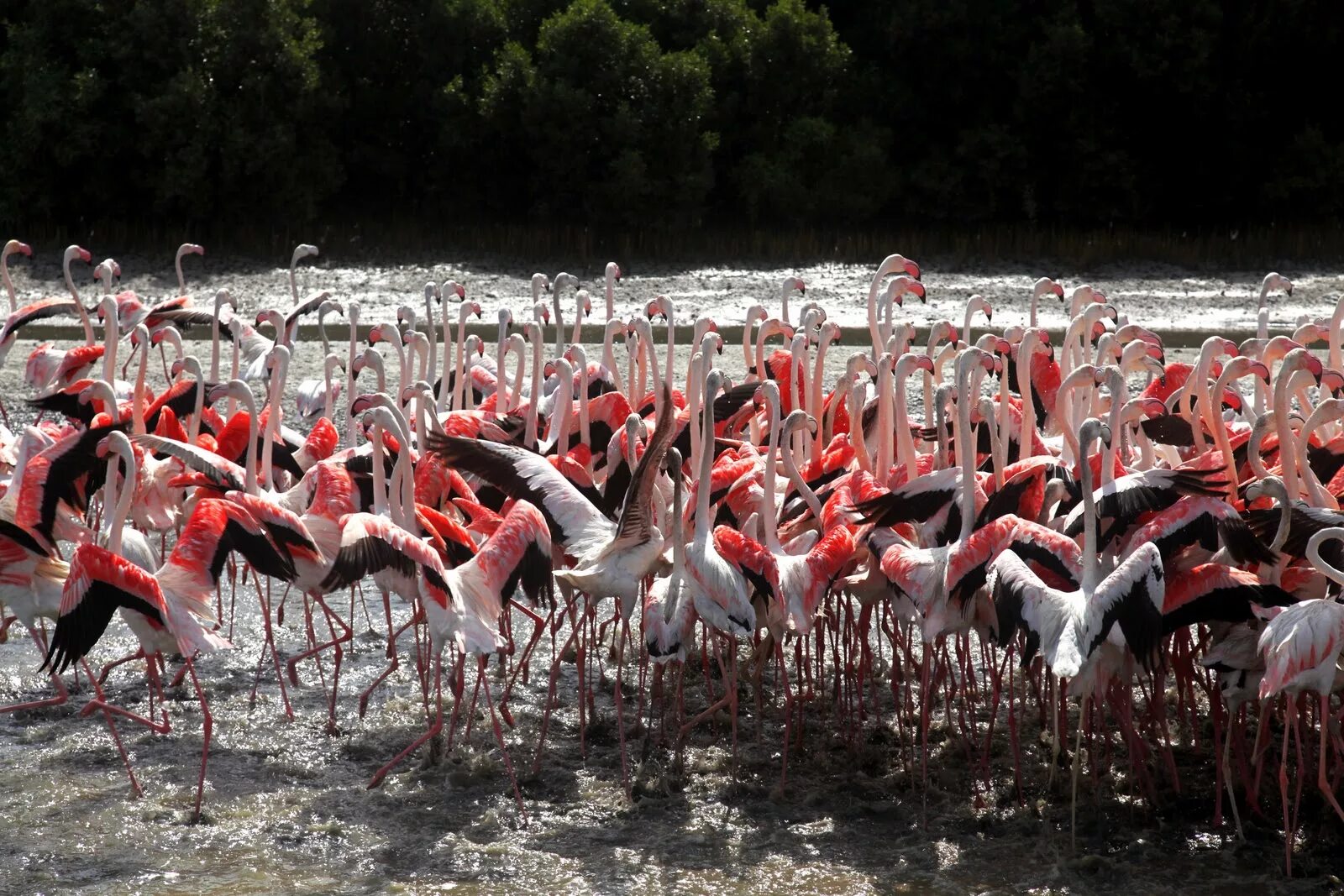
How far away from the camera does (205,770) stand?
547cm

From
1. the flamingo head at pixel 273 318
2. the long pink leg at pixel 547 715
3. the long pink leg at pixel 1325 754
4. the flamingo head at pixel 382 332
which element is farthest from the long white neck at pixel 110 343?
the long pink leg at pixel 1325 754

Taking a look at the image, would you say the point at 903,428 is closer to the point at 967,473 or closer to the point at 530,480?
the point at 967,473

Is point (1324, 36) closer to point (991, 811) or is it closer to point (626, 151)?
point (626, 151)

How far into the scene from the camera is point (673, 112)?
18.0 meters

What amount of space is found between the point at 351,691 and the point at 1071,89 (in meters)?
15.8

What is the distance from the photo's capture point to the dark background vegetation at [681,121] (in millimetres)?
17188

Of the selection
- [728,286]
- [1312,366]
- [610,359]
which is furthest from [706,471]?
[728,286]

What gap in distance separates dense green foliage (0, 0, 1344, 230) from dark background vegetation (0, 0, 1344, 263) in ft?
0.13

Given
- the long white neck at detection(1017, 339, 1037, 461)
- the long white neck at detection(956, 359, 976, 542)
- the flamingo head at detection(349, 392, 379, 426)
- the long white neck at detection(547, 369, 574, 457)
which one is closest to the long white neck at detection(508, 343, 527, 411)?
the long white neck at detection(547, 369, 574, 457)

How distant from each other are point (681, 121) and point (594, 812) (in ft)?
45.3

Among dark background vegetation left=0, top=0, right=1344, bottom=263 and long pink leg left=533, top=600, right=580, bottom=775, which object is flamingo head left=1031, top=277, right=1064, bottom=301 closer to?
long pink leg left=533, top=600, right=580, bottom=775

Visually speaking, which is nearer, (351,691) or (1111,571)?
(1111,571)

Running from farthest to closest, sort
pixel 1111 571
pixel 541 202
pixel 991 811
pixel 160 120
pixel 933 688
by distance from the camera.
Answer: pixel 541 202
pixel 160 120
pixel 933 688
pixel 991 811
pixel 1111 571

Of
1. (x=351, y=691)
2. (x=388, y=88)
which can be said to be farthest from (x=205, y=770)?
(x=388, y=88)
